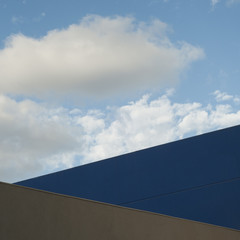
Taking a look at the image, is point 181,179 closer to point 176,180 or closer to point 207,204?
point 176,180

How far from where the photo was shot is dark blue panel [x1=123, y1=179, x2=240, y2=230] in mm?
15234

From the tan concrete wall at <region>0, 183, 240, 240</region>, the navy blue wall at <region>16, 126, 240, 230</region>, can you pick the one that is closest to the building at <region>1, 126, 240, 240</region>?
the navy blue wall at <region>16, 126, 240, 230</region>

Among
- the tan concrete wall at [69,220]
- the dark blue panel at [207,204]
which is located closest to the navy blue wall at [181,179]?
the dark blue panel at [207,204]

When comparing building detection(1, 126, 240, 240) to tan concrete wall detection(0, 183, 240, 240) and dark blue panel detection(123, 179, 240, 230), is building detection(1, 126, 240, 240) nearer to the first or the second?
dark blue panel detection(123, 179, 240, 230)

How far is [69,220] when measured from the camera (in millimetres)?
7109

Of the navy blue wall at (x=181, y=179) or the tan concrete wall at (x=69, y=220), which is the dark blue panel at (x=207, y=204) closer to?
the navy blue wall at (x=181, y=179)

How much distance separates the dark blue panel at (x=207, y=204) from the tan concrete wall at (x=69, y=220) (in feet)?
20.1

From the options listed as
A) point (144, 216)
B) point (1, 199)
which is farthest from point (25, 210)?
point (144, 216)

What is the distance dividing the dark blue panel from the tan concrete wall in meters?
6.13

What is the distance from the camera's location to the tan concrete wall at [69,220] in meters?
6.24

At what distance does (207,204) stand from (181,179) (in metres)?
1.48

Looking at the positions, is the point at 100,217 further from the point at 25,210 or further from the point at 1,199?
the point at 1,199

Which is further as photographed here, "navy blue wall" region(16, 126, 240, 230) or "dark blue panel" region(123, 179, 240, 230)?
"navy blue wall" region(16, 126, 240, 230)

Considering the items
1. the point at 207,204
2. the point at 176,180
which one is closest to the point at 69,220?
the point at 207,204
